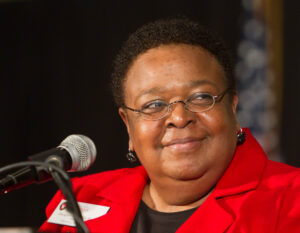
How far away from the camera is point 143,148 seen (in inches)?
67.9

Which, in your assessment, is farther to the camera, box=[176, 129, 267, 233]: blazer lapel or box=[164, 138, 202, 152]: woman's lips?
box=[164, 138, 202, 152]: woman's lips

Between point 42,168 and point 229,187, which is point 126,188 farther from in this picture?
point 42,168

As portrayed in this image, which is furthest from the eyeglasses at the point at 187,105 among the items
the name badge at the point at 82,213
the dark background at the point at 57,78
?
the dark background at the point at 57,78

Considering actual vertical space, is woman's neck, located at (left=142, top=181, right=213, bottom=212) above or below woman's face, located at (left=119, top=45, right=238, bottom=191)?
below

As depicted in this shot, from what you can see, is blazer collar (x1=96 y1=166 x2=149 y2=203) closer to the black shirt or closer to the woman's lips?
the black shirt

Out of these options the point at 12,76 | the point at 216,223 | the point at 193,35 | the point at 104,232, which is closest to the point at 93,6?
the point at 12,76

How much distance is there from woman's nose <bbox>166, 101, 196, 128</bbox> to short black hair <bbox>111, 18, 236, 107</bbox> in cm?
29

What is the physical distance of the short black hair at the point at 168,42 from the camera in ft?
5.89

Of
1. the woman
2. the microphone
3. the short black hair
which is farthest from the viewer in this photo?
the short black hair

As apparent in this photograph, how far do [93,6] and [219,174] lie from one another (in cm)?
254

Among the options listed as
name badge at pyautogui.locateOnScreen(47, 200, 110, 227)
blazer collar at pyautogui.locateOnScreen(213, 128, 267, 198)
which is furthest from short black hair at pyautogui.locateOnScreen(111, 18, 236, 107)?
name badge at pyautogui.locateOnScreen(47, 200, 110, 227)

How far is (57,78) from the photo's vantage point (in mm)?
3852

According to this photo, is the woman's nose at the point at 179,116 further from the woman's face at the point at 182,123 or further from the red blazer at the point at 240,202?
the red blazer at the point at 240,202

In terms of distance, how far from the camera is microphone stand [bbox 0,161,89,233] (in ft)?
3.72
